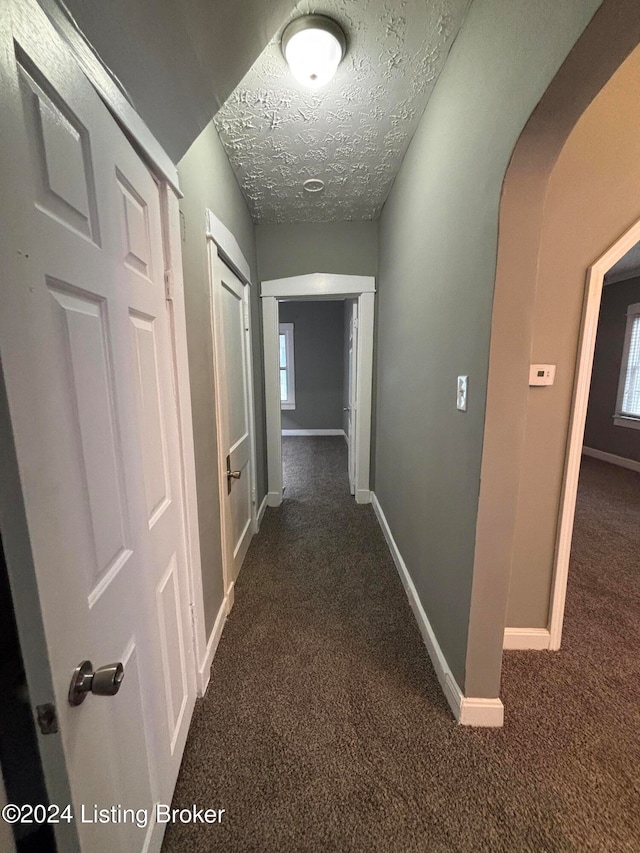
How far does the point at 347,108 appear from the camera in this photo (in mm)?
1590

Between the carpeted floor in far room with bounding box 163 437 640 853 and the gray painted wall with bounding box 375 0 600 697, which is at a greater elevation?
the gray painted wall with bounding box 375 0 600 697

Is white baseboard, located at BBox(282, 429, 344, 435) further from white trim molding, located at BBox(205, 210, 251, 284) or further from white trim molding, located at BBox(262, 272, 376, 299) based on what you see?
white trim molding, located at BBox(205, 210, 251, 284)

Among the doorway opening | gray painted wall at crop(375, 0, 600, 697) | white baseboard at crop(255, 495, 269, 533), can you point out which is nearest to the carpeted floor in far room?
gray painted wall at crop(375, 0, 600, 697)

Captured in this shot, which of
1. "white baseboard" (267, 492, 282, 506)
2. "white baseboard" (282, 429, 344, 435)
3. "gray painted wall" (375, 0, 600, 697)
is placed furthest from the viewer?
"white baseboard" (282, 429, 344, 435)

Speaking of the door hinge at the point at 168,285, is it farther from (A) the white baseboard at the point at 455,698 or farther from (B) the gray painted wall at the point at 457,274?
(A) the white baseboard at the point at 455,698

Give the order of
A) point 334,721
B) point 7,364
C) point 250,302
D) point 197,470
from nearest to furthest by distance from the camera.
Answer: point 7,364, point 334,721, point 197,470, point 250,302

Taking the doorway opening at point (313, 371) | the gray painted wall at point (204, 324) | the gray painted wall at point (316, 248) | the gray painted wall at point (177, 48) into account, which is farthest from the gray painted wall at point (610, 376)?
the gray painted wall at point (177, 48)

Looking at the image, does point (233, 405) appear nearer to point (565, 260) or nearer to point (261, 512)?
point (261, 512)

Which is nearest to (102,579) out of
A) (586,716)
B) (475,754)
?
(475,754)

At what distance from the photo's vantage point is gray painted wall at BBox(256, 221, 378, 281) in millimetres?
2928

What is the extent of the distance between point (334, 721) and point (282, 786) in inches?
11.0

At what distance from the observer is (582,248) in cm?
137

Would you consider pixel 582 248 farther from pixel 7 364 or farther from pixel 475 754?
pixel 475 754

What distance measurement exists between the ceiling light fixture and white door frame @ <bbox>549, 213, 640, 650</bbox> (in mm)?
1297
